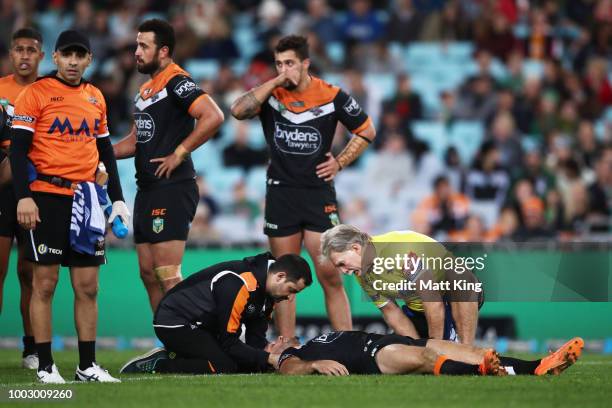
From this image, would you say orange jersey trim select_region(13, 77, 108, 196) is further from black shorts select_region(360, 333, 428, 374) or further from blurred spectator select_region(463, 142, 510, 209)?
blurred spectator select_region(463, 142, 510, 209)

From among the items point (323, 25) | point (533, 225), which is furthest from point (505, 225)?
point (323, 25)

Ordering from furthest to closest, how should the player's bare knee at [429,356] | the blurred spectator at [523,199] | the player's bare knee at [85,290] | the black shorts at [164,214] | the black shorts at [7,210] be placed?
the blurred spectator at [523,199], the black shorts at [164,214], the black shorts at [7,210], the player's bare knee at [429,356], the player's bare knee at [85,290]

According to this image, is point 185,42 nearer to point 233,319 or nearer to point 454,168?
point 454,168

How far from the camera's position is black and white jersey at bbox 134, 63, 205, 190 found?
1084 centimetres

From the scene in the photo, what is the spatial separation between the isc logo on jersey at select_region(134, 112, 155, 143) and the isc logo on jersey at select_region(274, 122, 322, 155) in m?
1.22

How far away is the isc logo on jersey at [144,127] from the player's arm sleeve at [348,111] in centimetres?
178

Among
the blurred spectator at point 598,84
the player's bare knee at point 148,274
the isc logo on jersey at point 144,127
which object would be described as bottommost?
the player's bare knee at point 148,274

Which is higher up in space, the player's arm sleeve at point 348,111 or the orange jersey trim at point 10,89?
the orange jersey trim at point 10,89

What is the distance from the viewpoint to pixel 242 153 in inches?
760

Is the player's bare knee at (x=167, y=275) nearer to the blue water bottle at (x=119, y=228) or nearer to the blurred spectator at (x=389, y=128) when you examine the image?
the blue water bottle at (x=119, y=228)

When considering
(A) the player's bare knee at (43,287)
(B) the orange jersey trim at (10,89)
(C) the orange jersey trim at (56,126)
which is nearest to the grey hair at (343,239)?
(C) the orange jersey trim at (56,126)

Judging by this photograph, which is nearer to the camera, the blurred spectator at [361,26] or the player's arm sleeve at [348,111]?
the player's arm sleeve at [348,111]

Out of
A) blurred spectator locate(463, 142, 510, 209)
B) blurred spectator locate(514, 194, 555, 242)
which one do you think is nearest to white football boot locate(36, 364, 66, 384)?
blurred spectator locate(514, 194, 555, 242)

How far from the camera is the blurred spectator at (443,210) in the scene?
16703mm
